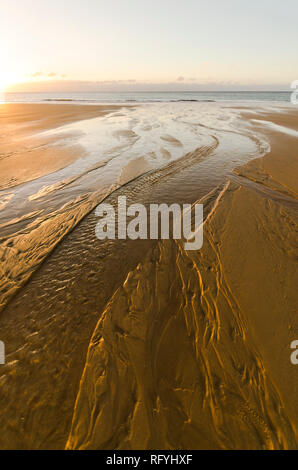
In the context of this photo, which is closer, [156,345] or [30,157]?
[156,345]

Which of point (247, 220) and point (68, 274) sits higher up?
point (247, 220)

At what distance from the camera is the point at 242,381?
2.48 m

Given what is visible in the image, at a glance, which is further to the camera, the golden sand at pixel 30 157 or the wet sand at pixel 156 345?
the golden sand at pixel 30 157

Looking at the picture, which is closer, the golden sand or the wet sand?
the wet sand

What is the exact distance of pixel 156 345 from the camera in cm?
283

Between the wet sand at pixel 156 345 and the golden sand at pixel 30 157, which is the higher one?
the golden sand at pixel 30 157

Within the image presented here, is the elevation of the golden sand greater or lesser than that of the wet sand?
greater

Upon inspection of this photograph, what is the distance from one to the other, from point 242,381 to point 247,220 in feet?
12.6

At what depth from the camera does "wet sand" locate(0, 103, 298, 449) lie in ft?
7.04

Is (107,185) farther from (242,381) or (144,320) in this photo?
(242,381)

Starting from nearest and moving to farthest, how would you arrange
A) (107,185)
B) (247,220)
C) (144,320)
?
(144,320), (247,220), (107,185)

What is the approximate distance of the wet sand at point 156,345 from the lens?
2.14 meters

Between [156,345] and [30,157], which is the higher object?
[30,157]

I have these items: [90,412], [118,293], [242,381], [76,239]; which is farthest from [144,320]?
[76,239]
